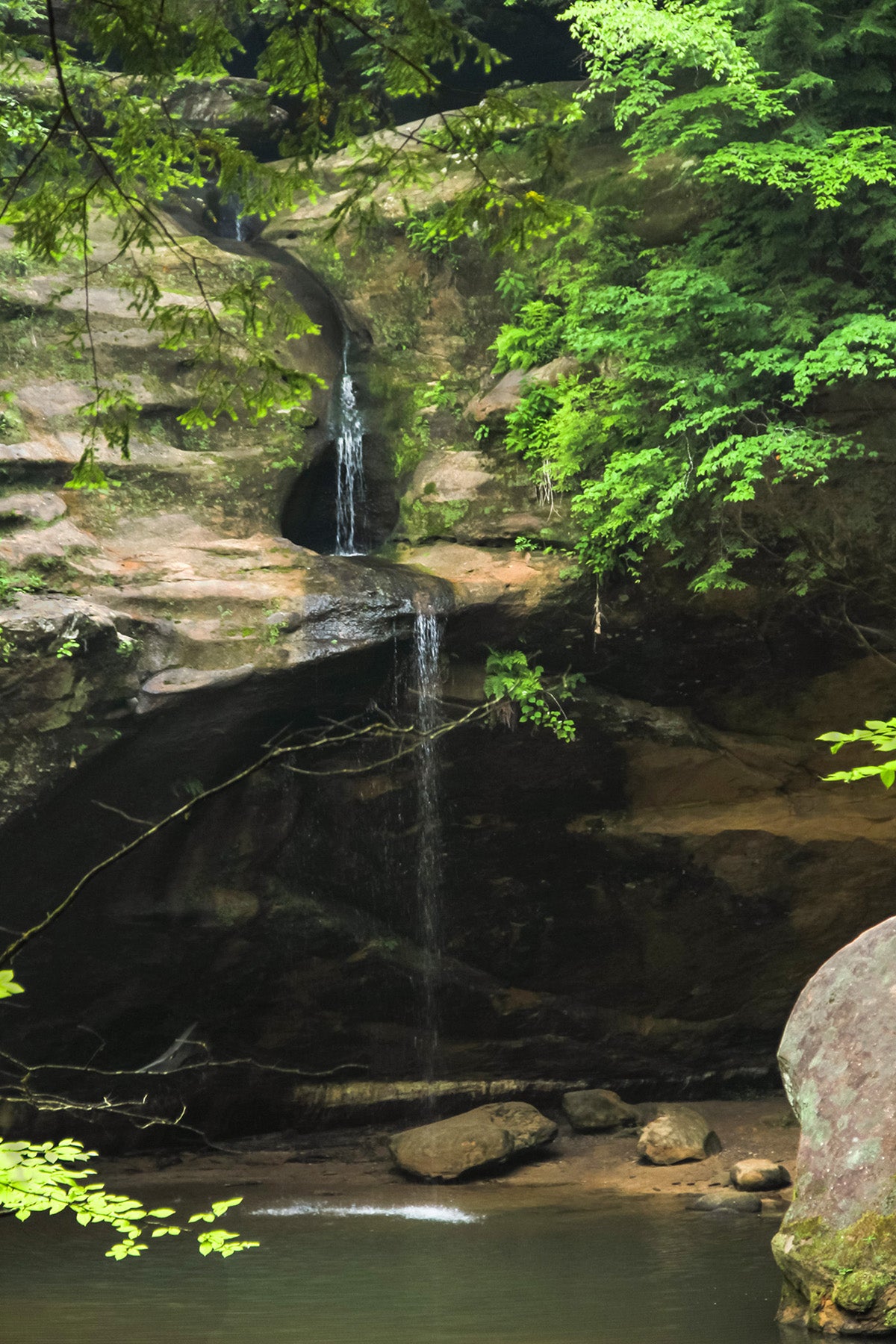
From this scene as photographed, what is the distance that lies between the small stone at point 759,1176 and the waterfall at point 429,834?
3.44 metres

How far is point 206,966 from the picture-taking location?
11.3 m

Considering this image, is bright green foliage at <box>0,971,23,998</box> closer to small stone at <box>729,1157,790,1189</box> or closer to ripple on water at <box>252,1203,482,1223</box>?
ripple on water at <box>252,1203,482,1223</box>

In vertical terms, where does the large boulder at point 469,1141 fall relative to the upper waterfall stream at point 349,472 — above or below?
below

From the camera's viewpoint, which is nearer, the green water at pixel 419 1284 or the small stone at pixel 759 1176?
the green water at pixel 419 1284

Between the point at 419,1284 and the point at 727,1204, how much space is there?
3.15 metres

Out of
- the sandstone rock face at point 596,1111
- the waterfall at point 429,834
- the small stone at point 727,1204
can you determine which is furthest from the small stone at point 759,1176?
the waterfall at point 429,834

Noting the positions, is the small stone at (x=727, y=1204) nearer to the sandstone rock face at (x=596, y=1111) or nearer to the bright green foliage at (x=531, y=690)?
the sandstone rock face at (x=596, y=1111)

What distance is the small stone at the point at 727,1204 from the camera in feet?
30.1

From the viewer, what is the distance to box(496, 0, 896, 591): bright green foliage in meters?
9.56

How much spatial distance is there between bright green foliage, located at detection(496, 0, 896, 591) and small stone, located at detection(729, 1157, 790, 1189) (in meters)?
5.02

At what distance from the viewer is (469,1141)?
10391mm

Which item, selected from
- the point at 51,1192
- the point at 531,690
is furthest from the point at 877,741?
the point at 531,690

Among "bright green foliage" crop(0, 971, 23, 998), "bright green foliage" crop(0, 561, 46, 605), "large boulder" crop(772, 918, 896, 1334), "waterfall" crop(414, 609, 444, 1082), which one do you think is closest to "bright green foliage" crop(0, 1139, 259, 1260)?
"bright green foliage" crop(0, 971, 23, 998)

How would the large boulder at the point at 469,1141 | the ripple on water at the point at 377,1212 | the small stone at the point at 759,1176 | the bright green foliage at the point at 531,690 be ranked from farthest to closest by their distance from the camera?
the bright green foliage at the point at 531,690 < the large boulder at the point at 469,1141 < the small stone at the point at 759,1176 < the ripple on water at the point at 377,1212
